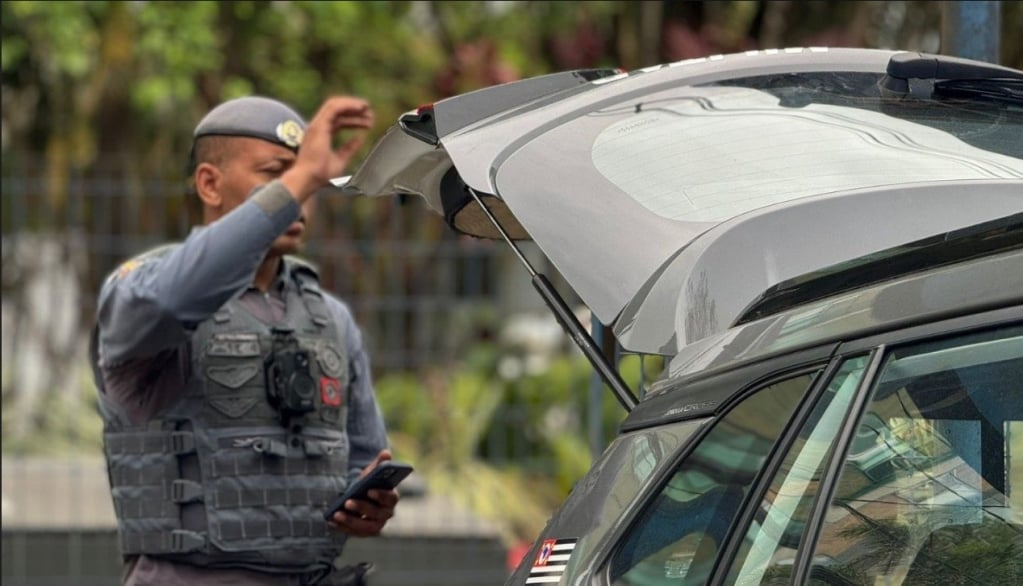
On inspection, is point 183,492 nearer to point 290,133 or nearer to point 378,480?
point 378,480

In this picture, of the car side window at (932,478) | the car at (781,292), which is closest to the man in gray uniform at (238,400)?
the car at (781,292)

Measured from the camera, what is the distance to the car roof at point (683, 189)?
2.36 m

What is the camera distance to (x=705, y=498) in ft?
7.12

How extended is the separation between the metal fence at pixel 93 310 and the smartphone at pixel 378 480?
368 centimetres

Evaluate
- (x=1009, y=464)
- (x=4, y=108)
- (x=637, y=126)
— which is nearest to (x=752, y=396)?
(x=1009, y=464)

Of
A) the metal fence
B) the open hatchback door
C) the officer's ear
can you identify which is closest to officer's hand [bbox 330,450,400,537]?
the officer's ear

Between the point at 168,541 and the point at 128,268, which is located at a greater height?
the point at 128,268

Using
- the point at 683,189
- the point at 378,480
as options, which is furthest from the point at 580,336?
the point at 378,480

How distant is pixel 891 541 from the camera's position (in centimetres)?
196

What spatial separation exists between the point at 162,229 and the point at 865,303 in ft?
19.0

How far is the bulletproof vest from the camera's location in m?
3.69

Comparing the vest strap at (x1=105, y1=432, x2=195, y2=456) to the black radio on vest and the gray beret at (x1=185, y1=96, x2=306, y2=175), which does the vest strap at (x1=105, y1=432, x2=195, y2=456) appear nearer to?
the black radio on vest

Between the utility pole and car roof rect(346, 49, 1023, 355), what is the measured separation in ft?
4.64

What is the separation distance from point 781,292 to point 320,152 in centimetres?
153
